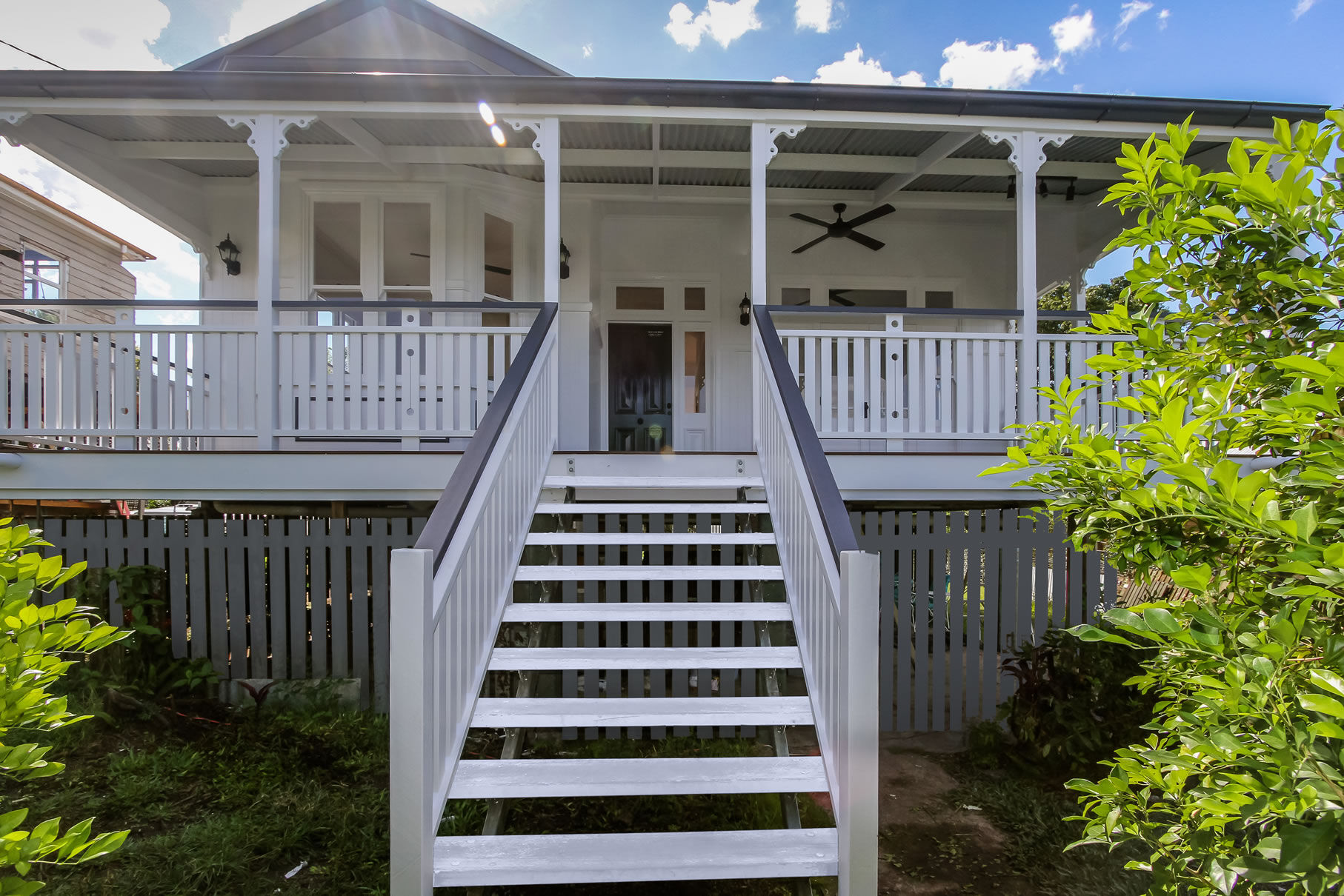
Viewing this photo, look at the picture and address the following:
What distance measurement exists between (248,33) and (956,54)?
163ft

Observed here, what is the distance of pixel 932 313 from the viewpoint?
183 inches

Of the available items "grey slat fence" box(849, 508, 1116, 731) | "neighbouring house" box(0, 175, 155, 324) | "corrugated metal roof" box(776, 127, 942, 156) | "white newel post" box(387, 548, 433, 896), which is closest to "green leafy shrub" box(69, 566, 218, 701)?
"white newel post" box(387, 548, 433, 896)

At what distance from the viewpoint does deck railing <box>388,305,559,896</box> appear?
1949 mm

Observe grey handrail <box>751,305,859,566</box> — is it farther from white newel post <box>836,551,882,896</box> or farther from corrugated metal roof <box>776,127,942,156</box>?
corrugated metal roof <box>776,127,942,156</box>

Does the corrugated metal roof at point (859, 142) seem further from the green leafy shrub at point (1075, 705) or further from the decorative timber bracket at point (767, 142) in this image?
the green leafy shrub at point (1075, 705)

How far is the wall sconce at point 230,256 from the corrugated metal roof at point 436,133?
208 centimetres

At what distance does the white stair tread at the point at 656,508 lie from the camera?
3703 millimetres

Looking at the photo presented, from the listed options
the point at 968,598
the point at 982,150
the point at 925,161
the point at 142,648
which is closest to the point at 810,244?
the point at 925,161

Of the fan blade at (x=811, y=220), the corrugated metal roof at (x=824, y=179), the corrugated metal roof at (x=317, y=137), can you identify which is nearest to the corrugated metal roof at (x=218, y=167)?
the corrugated metal roof at (x=317, y=137)

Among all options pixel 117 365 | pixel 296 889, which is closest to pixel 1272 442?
pixel 296 889

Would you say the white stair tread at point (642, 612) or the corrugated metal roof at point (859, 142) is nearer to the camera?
the white stair tread at point (642, 612)

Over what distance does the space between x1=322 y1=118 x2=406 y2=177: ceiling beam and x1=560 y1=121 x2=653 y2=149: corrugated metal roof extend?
1.61m

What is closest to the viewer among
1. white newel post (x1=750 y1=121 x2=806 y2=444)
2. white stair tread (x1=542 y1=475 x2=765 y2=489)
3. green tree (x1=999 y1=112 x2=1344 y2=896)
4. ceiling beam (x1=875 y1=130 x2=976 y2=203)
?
green tree (x1=999 y1=112 x2=1344 y2=896)

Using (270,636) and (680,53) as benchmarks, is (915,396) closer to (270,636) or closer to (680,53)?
(270,636)
